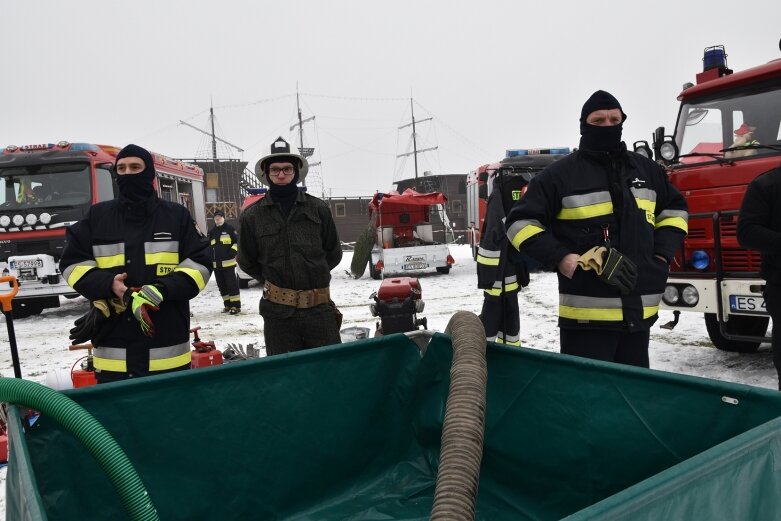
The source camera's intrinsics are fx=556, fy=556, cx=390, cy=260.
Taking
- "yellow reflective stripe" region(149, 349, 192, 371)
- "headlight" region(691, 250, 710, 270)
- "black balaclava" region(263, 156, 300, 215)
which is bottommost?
"yellow reflective stripe" region(149, 349, 192, 371)

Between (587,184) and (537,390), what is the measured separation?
1127 mm

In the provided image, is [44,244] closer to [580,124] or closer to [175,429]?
[175,429]

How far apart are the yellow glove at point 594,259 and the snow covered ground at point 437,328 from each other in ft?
8.66

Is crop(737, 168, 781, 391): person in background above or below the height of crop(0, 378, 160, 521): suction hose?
above

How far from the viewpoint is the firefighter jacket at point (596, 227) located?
276 cm

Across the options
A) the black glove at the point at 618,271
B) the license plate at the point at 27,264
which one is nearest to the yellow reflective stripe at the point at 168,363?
the black glove at the point at 618,271

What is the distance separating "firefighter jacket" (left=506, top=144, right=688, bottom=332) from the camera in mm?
2762

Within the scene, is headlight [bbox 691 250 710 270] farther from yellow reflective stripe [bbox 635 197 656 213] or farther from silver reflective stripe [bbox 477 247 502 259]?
yellow reflective stripe [bbox 635 197 656 213]

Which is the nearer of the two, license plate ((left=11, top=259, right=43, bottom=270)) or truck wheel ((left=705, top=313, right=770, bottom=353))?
truck wheel ((left=705, top=313, right=770, bottom=353))

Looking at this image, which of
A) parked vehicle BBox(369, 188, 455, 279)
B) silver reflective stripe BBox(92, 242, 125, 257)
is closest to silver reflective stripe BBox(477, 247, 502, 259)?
silver reflective stripe BBox(92, 242, 125, 257)

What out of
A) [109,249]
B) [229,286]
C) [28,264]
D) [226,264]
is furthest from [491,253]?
[28,264]

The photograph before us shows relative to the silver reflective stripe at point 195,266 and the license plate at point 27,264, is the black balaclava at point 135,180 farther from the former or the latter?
the license plate at point 27,264

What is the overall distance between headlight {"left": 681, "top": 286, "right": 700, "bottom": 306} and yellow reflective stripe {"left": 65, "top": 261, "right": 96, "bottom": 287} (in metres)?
4.30

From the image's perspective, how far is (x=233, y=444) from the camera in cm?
230
